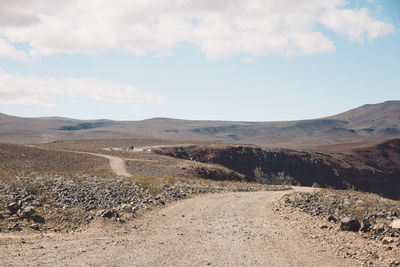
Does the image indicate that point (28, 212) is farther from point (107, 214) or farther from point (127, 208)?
point (127, 208)

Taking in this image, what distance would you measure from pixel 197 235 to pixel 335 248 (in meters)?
4.65

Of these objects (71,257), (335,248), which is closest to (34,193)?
(71,257)

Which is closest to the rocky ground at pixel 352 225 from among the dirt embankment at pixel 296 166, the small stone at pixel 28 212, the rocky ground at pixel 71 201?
the rocky ground at pixel 71 201

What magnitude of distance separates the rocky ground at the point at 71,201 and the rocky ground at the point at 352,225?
6.95 metres

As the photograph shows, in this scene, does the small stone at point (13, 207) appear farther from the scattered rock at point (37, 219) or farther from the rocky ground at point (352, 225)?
the rocky ground at point (352, 225)

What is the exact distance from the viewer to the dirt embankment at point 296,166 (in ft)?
261

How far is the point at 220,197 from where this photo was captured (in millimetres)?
22719

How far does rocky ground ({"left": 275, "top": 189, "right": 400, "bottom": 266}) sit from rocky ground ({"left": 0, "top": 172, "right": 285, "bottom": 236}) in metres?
6.95

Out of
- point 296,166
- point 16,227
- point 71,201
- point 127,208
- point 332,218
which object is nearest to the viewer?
point 16,227

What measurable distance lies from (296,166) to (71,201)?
74.8 m

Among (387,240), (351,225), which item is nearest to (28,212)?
(351,225)

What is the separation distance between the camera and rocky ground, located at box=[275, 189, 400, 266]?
10992 mm

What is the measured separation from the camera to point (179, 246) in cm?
1165

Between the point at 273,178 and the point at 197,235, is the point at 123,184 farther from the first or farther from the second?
the point at 273,178
